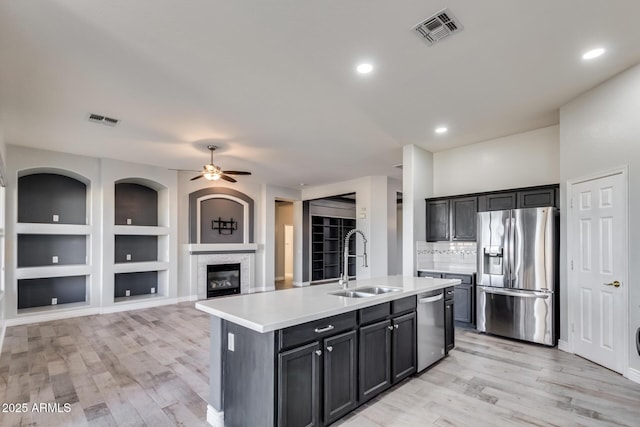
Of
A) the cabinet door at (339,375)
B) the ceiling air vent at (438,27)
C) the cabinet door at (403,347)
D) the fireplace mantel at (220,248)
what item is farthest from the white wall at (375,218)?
the ceiling air vent at (438,27)

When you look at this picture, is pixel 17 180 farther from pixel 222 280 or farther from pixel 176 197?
pixel 222 280

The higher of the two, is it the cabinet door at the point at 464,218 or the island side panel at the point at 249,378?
the cabinet door at the point at 464,218

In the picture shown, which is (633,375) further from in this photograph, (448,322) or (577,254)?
(448,322)

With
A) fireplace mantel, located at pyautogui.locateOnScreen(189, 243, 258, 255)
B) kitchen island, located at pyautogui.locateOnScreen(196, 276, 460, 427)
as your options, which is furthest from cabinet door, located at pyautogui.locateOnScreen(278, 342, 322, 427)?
fireplace mantel, located at pyautogui.locateOnScreen(189, 243, 258, 255)

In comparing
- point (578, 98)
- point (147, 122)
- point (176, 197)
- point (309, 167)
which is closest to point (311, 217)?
point (309, 167)

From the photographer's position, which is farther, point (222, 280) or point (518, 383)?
point (222, 280)

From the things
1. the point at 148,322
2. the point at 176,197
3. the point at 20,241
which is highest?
the point at 176,197

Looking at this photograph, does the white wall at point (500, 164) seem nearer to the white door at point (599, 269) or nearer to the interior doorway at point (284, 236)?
the white door at point (599, 269)

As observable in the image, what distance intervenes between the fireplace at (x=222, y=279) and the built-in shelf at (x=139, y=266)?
3.79 feet

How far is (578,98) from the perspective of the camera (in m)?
3.80

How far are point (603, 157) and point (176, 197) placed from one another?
741 cm

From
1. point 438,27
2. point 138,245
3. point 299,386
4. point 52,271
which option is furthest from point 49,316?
point 438,27

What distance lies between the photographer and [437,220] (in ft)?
18.7

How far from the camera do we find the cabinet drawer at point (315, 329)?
2061 mm
